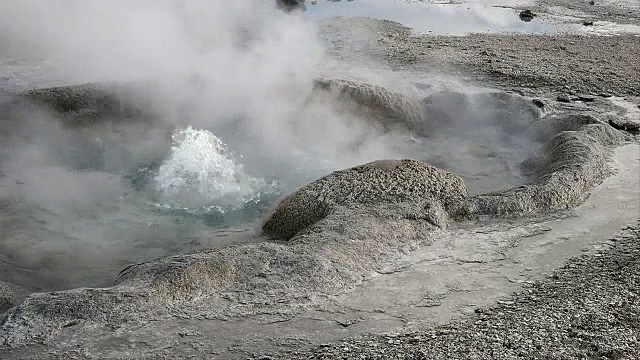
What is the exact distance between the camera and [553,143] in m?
→ 6.00

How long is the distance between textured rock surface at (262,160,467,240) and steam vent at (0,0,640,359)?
0.07ft

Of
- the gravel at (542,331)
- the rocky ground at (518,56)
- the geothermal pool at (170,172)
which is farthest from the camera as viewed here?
the rocky ground at (518,56)

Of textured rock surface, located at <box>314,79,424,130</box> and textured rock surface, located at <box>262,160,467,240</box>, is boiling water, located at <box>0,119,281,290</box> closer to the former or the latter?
textured rock surface, located at <box>262,160,467,240</box>

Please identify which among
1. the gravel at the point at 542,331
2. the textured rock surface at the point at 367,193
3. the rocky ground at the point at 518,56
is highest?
the rocky ground at the point at 518,56

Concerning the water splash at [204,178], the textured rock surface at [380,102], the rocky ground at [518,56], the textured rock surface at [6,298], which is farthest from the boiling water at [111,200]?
the rocky ground at [518,56]

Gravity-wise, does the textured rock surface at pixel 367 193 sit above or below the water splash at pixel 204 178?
below

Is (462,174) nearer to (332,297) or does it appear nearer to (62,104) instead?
(332,297)

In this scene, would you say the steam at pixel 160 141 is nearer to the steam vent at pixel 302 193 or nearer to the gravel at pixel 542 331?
the steam vent at pixel 302 193

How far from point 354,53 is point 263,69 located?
238cm

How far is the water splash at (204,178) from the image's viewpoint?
5332 mm

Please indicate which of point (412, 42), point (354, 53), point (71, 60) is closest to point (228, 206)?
point (71, 60)

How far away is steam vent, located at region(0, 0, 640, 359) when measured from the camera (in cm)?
334

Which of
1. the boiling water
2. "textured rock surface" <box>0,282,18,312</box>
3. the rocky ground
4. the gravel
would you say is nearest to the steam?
the boiling water

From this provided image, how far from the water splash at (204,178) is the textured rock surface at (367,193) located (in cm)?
52
